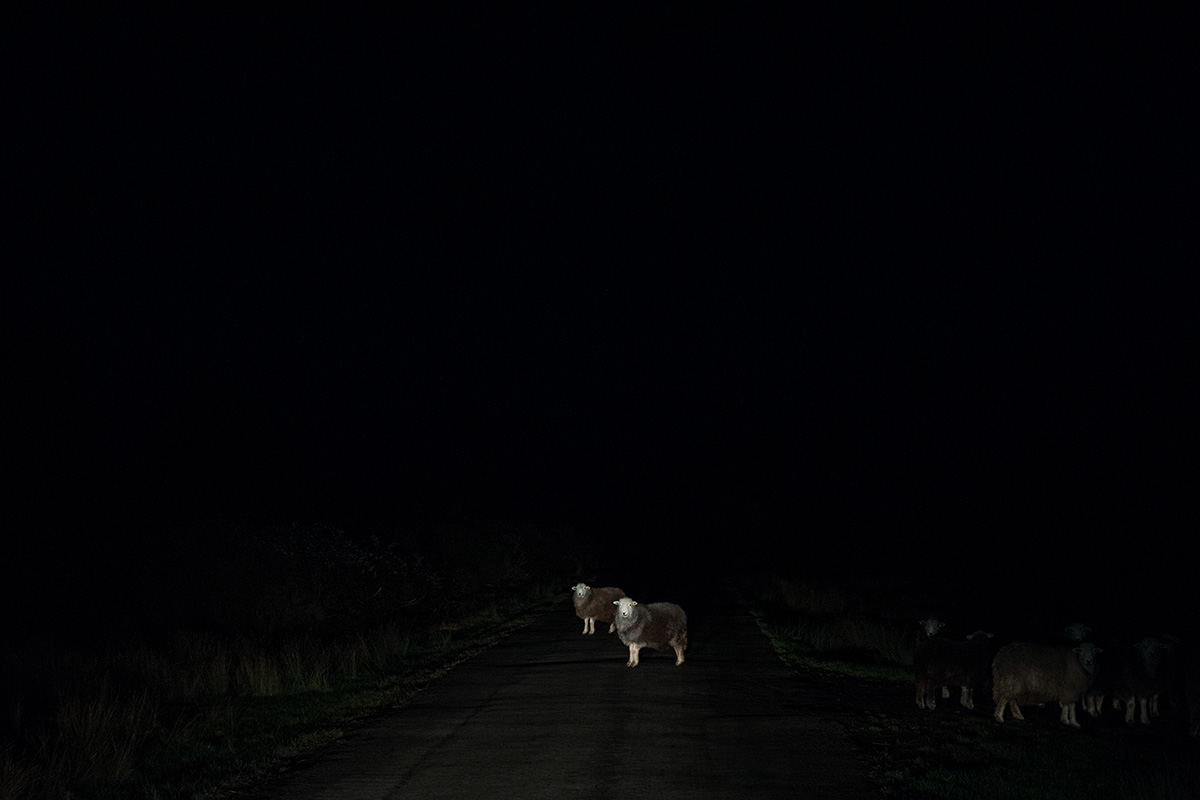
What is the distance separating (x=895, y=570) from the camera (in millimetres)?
48469

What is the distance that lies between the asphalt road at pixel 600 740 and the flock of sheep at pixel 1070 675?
1818mm

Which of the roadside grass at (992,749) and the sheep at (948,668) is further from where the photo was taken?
the sheep at (948,668)

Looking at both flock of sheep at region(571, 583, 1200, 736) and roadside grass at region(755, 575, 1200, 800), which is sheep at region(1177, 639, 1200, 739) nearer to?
flock of sheep at region(571, 583, 1200, 736)

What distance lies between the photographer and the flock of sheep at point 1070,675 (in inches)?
516

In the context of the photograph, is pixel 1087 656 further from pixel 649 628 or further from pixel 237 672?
pixel 237 672

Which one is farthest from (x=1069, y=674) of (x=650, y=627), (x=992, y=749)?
(x=650, y=627)

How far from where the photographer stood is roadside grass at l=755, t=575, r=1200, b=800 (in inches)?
388

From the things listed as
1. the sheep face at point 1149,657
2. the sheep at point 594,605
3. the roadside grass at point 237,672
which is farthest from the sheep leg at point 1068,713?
the sheep at point 594,605

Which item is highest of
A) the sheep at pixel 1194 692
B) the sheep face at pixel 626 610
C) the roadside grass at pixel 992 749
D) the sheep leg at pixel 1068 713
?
the sheep face at pixel 626 610

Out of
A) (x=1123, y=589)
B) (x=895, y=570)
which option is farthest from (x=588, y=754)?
(x=895, y=570)

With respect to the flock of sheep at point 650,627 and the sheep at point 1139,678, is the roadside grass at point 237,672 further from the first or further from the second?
the sheep at point 1139,678

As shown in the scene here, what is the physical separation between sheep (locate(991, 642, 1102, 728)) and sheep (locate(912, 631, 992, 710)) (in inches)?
33.9

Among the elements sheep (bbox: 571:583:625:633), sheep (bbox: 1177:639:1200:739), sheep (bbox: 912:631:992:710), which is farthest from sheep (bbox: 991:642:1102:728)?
sheep (bbox: 571:583:625:633)

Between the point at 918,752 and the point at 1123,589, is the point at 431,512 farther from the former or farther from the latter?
the point at 918,752
